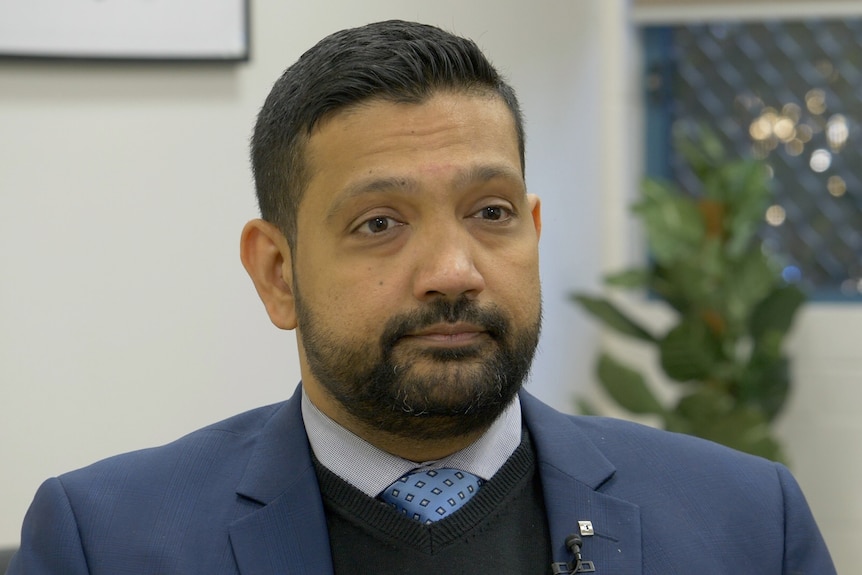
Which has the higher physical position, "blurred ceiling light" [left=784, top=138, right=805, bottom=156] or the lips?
the lips

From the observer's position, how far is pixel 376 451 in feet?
4.75

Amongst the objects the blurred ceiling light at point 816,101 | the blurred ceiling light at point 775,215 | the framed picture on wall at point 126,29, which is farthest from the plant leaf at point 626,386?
the framed picture on wall at point 126,29

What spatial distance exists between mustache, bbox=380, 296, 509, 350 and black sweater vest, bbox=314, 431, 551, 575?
0.21 metres

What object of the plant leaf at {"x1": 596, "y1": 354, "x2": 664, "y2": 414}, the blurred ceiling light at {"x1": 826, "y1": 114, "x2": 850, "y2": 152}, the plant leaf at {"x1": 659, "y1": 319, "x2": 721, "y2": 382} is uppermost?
the blurred ceiling light at {"x1": 826, "y1": 114, "x2": 850, "y2": 152}

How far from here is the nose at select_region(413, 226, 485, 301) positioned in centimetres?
130

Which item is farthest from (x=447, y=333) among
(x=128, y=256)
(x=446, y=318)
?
(x=128, y=256)

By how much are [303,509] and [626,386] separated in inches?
78.1

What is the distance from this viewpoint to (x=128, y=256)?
2.29m

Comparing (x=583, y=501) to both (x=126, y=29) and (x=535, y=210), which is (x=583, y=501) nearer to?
(x=535, y=210)

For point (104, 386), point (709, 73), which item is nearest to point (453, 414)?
point (104, 386)

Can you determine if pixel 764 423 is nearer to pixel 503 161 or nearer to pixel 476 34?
pixel 476 34

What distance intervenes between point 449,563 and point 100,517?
43 centimetres

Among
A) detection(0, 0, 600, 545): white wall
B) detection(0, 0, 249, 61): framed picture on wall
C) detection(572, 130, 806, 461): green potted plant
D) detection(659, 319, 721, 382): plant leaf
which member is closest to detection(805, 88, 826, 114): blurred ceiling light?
detection(572, 130, 806, 461): green potted plant

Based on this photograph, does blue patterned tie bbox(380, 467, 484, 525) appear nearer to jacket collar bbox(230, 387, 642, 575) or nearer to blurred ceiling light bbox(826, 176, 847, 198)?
jacket collar bbox(230, 387, 642, 575)
